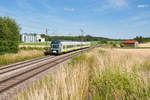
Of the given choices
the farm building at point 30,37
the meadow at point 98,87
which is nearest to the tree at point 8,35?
the meadow at point 98,87

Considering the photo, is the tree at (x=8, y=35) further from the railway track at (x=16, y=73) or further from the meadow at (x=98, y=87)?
the meadow at (x=98, y=87)

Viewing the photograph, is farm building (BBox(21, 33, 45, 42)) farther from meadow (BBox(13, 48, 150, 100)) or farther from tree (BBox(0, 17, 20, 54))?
meadow (BBox(13, 48, 150, 100))

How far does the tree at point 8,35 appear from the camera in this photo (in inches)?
592

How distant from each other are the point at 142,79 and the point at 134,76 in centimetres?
26

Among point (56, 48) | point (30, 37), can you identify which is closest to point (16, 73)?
point (56, 48)

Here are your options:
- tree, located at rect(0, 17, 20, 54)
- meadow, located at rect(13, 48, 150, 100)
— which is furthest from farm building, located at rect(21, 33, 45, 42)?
meadow, located at rect(13, 48, 150, 100)

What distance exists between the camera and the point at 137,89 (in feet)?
11.6

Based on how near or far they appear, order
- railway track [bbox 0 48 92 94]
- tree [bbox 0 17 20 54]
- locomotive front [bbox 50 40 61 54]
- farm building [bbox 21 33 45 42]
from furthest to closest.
→ farm building [bbox 21 33 45 42], locomotive front [bbox 50 40 61 54], tree [bbox 0 17 20 54], railway track [bbox 0 48 92 94]

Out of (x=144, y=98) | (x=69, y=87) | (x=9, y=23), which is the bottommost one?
(x=144, y=98)

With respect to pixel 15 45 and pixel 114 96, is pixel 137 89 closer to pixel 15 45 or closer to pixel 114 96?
pixel 114 96

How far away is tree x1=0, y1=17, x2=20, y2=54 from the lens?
1504cm

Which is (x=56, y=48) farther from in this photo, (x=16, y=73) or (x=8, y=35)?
(x=16, y=73)

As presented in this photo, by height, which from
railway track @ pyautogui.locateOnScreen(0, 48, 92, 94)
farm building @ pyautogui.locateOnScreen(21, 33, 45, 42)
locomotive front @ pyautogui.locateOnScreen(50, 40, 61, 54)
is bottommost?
railway track @ pyautogui.locateOnScreen(0, 48, 92, 94)

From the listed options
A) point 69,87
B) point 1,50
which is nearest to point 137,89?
point 69,87
